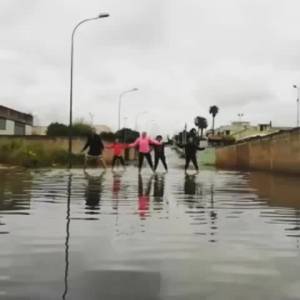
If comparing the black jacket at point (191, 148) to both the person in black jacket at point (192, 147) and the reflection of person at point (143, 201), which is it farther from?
the reflection of person at point (143, 201)

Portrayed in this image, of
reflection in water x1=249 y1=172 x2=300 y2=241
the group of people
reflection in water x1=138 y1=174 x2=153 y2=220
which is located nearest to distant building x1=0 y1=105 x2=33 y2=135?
the group of people

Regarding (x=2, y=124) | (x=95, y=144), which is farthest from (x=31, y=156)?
(x=2, y=124)

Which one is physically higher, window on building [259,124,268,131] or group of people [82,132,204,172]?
window on building [259,124,268,131]

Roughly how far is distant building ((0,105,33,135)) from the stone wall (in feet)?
219

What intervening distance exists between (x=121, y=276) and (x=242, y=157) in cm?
4149

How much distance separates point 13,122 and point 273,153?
291 feet

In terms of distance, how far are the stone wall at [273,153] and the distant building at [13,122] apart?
66.9 m

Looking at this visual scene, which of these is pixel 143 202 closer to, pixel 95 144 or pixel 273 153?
pixel 95 144

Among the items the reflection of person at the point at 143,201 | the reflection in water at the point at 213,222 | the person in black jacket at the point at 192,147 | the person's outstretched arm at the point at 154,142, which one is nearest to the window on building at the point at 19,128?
the person's outstretched arm at the point at 154,142

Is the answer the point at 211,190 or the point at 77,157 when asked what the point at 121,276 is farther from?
the point at 77,157

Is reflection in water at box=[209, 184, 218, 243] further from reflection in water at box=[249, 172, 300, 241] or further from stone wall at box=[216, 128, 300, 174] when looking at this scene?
stone wall at box=[216, 128, 300, 174]

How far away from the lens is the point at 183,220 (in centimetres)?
1034

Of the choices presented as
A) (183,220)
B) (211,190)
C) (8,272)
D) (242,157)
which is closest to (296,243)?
(183,220)

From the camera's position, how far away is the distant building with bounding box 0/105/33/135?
110 meters
